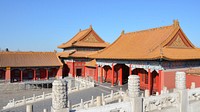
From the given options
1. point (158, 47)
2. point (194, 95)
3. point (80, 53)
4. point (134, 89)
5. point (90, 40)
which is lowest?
point (194, 95)

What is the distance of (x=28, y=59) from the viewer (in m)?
30.2

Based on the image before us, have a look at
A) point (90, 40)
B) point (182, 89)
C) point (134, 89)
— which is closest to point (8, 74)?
point (90, 40)

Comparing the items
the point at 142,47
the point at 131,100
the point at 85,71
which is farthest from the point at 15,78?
the point at 131,100

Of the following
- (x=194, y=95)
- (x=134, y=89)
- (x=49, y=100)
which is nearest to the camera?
(x=134, y=89)

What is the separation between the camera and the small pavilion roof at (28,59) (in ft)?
93.0

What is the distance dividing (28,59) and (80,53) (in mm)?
8003

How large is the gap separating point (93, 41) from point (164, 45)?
18521mm

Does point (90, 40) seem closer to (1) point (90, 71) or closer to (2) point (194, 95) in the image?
(1) point (90, 71)

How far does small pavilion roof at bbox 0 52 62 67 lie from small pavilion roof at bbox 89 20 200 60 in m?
11.8

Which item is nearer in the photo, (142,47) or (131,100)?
(131,100)

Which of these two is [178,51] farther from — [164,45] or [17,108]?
[17,108]

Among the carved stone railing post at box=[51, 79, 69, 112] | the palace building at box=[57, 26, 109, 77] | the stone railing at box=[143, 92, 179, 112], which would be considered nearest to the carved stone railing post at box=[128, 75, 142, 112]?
the stone railing at box=[143, 92, 179, 112]

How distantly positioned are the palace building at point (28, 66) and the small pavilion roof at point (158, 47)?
38.1 feet

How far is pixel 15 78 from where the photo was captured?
1136 inches
